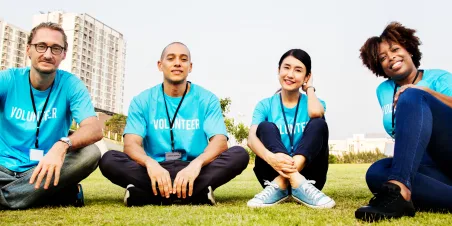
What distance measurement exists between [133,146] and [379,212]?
7.39 feet

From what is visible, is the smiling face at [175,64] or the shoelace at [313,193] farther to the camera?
the smiling face at [175,64]

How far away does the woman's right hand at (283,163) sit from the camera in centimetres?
352

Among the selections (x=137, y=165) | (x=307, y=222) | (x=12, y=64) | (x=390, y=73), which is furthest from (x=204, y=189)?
(x=12, y=64)

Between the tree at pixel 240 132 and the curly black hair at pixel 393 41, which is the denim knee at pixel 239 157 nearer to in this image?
the curly black hair at pixel 393 41

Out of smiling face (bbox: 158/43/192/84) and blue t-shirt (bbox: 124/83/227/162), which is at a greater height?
smiling face (bbox: 158/43/192/84)

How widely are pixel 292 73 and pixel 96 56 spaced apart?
103771 millimetres

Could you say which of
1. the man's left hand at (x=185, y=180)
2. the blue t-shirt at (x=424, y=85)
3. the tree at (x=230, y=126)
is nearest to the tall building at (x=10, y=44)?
the tree at (x=230, y=126)

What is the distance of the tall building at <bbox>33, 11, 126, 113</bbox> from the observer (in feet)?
301

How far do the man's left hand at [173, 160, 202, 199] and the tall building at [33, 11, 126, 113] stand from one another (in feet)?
294

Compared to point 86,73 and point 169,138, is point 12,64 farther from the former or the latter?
A: point 169,138

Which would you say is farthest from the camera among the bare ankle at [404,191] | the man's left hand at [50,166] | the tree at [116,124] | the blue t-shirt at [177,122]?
the tree at [116,124]

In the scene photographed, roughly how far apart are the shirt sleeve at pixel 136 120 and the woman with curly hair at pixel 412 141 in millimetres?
2144

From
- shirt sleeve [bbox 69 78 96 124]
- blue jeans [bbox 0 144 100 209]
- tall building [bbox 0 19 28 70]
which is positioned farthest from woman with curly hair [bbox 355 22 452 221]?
tall building [bbox 0 19 28 70]

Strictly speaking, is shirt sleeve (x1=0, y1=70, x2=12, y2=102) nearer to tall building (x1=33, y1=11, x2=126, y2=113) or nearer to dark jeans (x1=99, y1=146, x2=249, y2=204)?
dark jeans (x1=99, y1=146, x2=249, y2=204)
